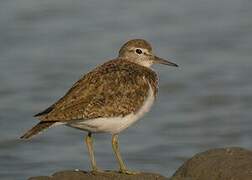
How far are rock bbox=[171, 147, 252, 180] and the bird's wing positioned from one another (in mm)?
1093

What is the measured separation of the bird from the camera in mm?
11438

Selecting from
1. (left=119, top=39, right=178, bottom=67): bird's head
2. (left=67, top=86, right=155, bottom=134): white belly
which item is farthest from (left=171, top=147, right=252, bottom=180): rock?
(left=119, top=39, right=178, bottom=67): bird's head

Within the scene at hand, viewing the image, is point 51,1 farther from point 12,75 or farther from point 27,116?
point 27,116

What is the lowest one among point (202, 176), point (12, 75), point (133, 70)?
point (202, 176)

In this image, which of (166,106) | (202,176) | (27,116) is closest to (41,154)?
(27,116)

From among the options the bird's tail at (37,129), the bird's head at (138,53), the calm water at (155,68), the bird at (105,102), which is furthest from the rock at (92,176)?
the calm water at (155,68)

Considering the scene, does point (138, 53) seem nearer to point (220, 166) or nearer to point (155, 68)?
point (220, 166)

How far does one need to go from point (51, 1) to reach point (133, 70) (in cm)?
1086

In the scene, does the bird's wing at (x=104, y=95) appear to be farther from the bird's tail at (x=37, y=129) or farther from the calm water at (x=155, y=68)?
the calm water at (x=155, y=68)

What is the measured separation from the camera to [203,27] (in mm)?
21781

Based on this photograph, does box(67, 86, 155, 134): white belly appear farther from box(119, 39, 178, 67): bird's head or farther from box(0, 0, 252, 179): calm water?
box(0, 0, 252, 179): calm water

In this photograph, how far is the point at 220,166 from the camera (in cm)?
1136

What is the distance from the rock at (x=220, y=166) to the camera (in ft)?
36.6

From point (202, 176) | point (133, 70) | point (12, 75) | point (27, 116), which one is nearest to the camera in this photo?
point (202, 176)
